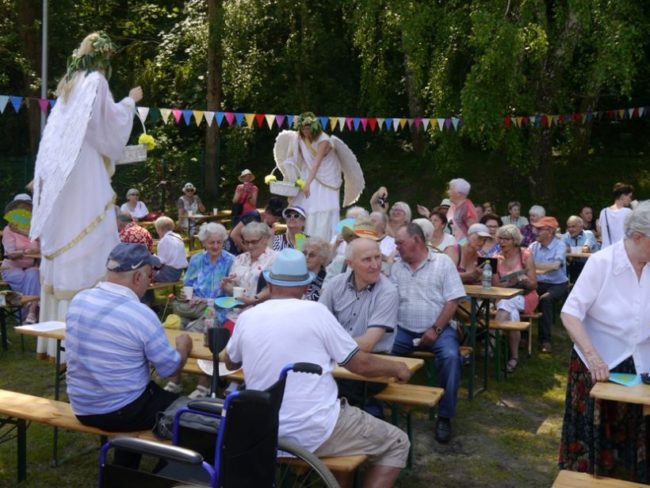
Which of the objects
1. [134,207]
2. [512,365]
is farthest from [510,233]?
[134,207]

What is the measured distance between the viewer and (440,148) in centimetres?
1495

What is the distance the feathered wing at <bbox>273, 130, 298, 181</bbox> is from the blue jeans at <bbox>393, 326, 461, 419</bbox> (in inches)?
140

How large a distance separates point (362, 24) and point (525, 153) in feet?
12.0

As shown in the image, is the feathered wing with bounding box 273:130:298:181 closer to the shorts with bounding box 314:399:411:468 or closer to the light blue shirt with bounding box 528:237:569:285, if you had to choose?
the light blue shirt with bounding box 528:237:569:285

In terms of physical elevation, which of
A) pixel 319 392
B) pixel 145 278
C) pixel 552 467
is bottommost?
pixel 552 467

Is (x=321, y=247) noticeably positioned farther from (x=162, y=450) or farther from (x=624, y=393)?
(x=162, y=450)

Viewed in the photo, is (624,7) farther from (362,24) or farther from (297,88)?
(297,88)

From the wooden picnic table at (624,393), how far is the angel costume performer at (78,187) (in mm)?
4295

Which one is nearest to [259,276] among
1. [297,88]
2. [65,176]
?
[65,176]

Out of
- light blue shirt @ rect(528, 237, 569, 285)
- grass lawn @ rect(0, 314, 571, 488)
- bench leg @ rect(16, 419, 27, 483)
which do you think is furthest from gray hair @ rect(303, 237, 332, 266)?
light blue shirt @ rect(528, 237, 569, 285)

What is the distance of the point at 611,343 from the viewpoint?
4203 mm

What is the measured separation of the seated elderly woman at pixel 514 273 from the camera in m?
7.64

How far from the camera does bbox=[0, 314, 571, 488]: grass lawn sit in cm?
499

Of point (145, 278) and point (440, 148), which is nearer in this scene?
point (145, 278)
